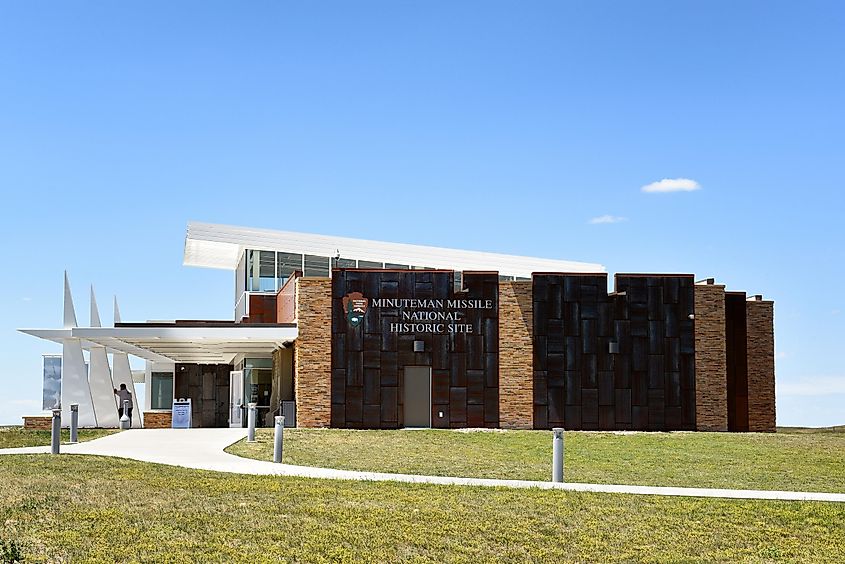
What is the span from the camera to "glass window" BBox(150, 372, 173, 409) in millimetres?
55875

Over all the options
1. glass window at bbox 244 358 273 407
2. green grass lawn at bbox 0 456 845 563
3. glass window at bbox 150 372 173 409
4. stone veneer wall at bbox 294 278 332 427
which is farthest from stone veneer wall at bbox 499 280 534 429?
glass window at bbox 150 372 173 409

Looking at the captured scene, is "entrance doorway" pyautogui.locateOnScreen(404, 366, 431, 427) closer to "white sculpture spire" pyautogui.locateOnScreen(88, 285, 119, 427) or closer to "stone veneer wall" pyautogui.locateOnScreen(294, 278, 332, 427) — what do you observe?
"stone veneer wall" pyautogui.locateOnScreen(294, 278, 332, 427)

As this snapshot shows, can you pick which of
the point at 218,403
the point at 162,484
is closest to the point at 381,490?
the point at 162,484

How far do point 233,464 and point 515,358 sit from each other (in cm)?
1678

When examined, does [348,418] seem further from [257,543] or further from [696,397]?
[257,543]

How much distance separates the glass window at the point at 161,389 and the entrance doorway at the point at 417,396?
→ 926 inches

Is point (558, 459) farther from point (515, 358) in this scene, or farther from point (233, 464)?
point (515, 358)

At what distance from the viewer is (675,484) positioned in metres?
18.8

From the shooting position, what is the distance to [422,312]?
117 ft

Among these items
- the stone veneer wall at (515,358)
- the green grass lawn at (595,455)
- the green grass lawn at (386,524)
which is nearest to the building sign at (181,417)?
the green grass lawn at (595,455)

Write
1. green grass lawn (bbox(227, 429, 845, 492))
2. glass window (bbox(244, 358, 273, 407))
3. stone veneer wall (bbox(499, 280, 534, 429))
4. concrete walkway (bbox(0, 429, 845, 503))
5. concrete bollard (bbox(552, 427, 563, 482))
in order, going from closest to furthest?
1. concrete walkway (bbox(0, 429, 845, 503))
2. concrete bollard (bbox(552, 427, 563, 482))
3. green grass lawn (bbox(227, 429, 845, 492))
4. stone veneer wall (bbox(499, 280, 534, 429))
5. glass window (bbox(244, 358, 273, 407))

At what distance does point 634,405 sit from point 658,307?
328 cm

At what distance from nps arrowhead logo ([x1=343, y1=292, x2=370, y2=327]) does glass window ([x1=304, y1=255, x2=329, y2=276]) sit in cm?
688

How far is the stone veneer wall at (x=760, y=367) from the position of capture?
37906 mm
